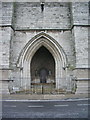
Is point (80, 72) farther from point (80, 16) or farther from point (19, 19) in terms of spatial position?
point (19, 19)

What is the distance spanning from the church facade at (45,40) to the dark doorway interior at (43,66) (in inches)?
107

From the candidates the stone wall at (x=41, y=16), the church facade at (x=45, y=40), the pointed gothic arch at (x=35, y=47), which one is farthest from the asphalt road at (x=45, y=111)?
the stone wall at (x=41, y=16)

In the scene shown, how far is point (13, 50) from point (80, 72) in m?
5.52

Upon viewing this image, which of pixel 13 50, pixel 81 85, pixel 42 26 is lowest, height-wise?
pixel 81 85

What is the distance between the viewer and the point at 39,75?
1672cm

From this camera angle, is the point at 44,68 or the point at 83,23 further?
the point at 44,68

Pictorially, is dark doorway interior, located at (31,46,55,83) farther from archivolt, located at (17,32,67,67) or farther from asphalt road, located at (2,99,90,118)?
asphalt road, located at (2,99,90,118)

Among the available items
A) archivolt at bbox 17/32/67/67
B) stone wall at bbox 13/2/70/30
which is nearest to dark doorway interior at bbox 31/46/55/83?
archivolt at bbox 17/32/67/67

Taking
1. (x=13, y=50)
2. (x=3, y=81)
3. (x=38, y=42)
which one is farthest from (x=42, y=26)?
(x=3, y=81)

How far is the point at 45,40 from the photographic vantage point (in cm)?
1397

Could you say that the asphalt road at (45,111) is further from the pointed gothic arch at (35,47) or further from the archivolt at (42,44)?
the archivolt at (42,44)

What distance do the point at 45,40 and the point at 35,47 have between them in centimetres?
102

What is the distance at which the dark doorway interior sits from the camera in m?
16.6

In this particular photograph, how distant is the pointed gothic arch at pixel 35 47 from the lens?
1340 centimetres
